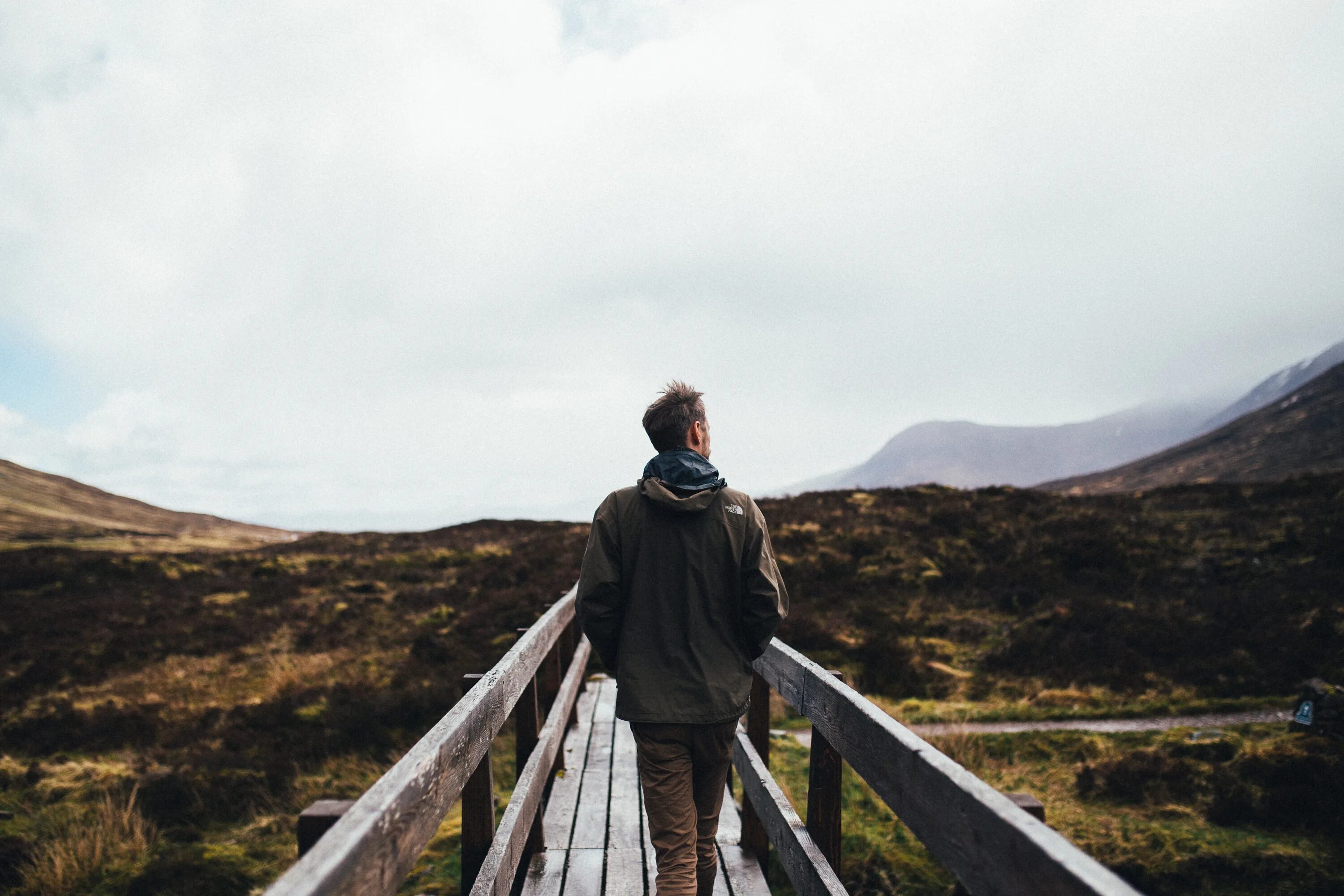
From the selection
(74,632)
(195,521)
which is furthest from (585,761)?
(195,521)

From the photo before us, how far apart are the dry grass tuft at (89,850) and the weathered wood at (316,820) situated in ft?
11.5

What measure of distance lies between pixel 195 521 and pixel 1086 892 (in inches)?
3369

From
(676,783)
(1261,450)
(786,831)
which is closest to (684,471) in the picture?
(676,783)

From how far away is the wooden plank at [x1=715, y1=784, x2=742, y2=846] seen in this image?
3914mm

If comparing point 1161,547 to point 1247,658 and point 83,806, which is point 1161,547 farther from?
point 83,806

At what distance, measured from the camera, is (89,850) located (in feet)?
18.9

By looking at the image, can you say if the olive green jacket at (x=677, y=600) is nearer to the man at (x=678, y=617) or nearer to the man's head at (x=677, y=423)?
the man at (x=678, y=617)

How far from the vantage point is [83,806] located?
7.06 meters

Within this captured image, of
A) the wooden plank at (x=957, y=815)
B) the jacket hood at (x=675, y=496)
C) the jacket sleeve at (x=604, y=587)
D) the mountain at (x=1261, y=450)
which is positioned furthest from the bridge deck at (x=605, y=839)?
the mountain at (x=1261, y=450)

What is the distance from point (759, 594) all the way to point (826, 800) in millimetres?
859

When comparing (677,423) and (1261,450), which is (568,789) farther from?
(1261,450)

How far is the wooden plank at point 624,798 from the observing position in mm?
3859

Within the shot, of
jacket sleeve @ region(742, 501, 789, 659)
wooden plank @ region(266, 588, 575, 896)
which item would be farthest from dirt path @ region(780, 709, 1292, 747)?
wooden plank @ region(266, 588, 575, 896)

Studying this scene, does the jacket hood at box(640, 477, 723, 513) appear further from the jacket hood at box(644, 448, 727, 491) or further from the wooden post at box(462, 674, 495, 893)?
the wooden post at box(462, 674, 495, 893)
